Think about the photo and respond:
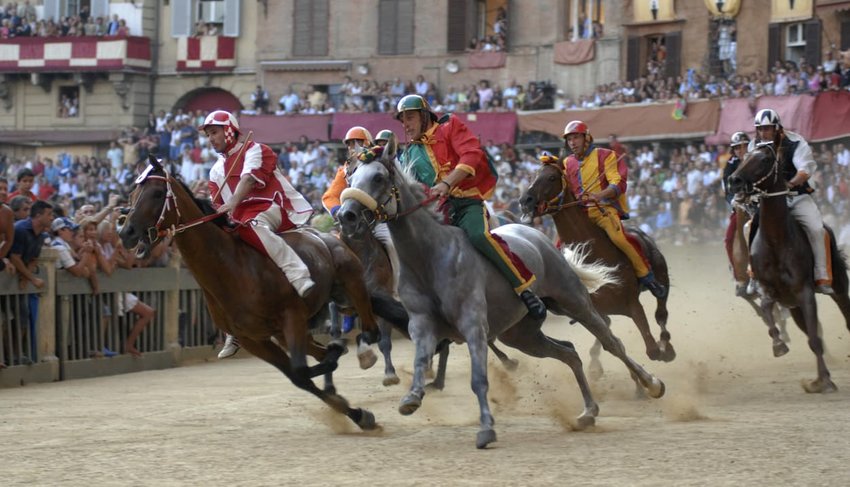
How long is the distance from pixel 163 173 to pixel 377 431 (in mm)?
2594

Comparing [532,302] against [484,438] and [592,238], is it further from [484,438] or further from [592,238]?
A: [592,238]

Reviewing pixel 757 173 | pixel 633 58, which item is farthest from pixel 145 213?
pixel 633 58

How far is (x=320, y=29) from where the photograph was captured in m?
47.4

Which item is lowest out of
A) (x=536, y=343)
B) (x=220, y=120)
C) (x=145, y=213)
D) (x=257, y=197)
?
(x=536, y=343)

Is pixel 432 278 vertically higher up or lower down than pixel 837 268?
higher up

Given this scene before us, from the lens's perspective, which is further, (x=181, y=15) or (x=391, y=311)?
(x=181, y=15)

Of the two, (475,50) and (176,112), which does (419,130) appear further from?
(176,112)

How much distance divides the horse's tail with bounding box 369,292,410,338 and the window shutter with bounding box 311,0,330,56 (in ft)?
118

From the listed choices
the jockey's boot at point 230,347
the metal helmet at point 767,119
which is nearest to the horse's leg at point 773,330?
the metal helmet at point 767,119

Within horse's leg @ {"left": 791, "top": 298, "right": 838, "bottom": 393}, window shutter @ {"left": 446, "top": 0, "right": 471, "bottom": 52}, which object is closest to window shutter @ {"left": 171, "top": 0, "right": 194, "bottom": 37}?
window shutter @ {"left": 446, "top": 0, "right": 471, "bottom": 52}

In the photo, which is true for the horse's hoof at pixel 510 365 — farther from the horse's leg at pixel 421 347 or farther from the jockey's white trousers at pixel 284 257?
the horse's leg at pixel 421 347

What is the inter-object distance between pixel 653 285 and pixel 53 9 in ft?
138

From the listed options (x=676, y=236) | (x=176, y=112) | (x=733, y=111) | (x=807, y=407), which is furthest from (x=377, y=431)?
(x=176, y=112)

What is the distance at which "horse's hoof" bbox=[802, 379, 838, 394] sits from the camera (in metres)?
12.6
